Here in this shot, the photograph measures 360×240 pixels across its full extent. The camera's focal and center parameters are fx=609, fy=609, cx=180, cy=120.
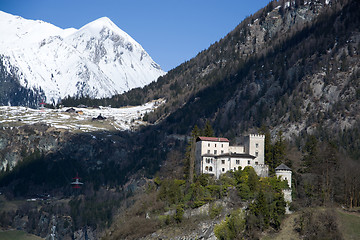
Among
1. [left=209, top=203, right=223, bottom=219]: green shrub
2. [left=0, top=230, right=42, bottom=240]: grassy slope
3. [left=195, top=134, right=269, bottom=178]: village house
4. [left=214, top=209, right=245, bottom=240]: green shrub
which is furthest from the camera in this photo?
[left=0, top=230, right=42, bottom=240]: grassy slope

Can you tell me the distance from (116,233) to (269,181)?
122ft

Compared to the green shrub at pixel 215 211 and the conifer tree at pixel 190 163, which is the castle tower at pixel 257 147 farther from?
the green shrub at pixel 215 211

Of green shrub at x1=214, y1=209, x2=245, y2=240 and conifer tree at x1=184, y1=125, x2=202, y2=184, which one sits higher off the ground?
conifer tree at x1=184, y1=125, x2=202, y2=184

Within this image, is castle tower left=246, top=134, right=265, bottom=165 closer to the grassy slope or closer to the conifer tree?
the conifer tree

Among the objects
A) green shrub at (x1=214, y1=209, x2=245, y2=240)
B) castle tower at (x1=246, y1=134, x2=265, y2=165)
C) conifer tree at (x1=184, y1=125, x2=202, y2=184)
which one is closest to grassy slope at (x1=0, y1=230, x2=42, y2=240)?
conifer tree at (x1=184, y1=125, x2=202, y2=184)

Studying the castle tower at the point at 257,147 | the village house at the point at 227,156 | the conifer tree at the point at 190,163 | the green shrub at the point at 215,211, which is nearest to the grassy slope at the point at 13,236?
the conifer tree at the point at 190,163

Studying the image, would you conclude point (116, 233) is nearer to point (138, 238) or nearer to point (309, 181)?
point (138, 238)

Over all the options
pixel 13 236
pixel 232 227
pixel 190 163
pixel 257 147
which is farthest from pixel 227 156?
pixel 13 236

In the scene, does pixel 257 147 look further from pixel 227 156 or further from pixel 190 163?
pixel 190 163

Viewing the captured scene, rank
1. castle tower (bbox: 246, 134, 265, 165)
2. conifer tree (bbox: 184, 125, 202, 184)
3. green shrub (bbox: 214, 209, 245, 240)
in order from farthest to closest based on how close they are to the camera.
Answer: conifer tree (bbox: 184, 125, 202, 184) < castle tower (bbox: 246, 134, 265, 165) < green shrub (bbox: 214, 209, 245, 240)

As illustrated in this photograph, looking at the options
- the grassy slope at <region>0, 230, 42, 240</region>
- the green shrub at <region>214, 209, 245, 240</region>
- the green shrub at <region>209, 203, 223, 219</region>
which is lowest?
the grassy slope at <region>0, 230, 42, 240</region>

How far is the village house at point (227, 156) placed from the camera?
403ft

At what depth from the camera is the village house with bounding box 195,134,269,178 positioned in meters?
123

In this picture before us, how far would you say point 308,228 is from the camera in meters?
105
